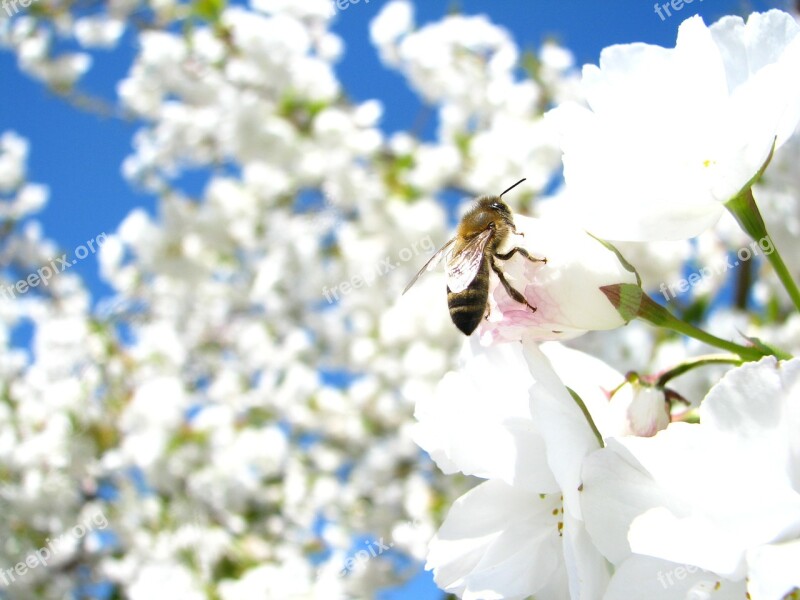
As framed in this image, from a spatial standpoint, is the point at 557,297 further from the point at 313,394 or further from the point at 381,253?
the point at 313,394

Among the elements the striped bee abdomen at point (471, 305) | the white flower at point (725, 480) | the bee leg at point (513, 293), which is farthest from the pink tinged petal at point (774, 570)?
the striped bee abdomen at point (471, 305)

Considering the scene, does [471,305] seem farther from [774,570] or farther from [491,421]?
[774,570]

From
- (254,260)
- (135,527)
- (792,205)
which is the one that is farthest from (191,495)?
(792,205)

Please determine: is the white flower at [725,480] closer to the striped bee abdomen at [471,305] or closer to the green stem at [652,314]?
the green stem at [652,314]

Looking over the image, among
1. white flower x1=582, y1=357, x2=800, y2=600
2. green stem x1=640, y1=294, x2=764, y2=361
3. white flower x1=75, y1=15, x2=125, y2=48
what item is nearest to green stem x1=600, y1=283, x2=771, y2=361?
green stem x1=640, y1=294, x2=764, y2=361

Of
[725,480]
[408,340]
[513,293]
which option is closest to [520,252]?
[513,293]
